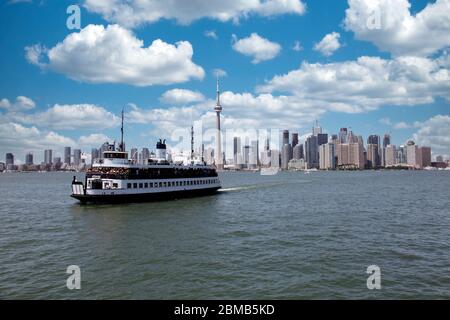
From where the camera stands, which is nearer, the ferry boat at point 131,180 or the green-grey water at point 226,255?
the green-grey water at point 226,255

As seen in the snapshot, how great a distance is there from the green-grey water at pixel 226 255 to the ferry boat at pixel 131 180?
26.8 feet

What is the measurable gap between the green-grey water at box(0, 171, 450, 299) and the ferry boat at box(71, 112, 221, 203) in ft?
26.8

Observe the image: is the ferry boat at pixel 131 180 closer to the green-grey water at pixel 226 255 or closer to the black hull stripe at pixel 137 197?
the black hull stripe at pixel 137 197

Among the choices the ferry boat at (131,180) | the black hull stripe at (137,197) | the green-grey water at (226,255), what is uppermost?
the ferry boat at (131,180)

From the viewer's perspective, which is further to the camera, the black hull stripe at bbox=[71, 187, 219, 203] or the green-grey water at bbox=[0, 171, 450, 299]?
the black hull stripe at bbox=[71, 187, 219, 203]

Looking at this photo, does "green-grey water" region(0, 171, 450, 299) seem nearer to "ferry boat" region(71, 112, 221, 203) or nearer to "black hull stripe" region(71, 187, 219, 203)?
"black hull stripe" region(71, 187, 219, 203)

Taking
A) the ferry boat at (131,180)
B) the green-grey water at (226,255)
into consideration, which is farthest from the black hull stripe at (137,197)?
the green-grey water at (226,255)

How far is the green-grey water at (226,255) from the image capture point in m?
18.8

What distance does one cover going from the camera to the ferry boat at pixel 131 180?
53.4 m

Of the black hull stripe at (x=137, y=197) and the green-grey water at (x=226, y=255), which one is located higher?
the black hull stripe at (x=137, y=197)

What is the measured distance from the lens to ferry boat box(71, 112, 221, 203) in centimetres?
5338

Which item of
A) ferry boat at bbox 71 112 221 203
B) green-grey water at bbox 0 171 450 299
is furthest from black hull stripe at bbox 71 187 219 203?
green-grey water at bbox 0 171 450 299

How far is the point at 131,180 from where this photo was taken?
56.0m
